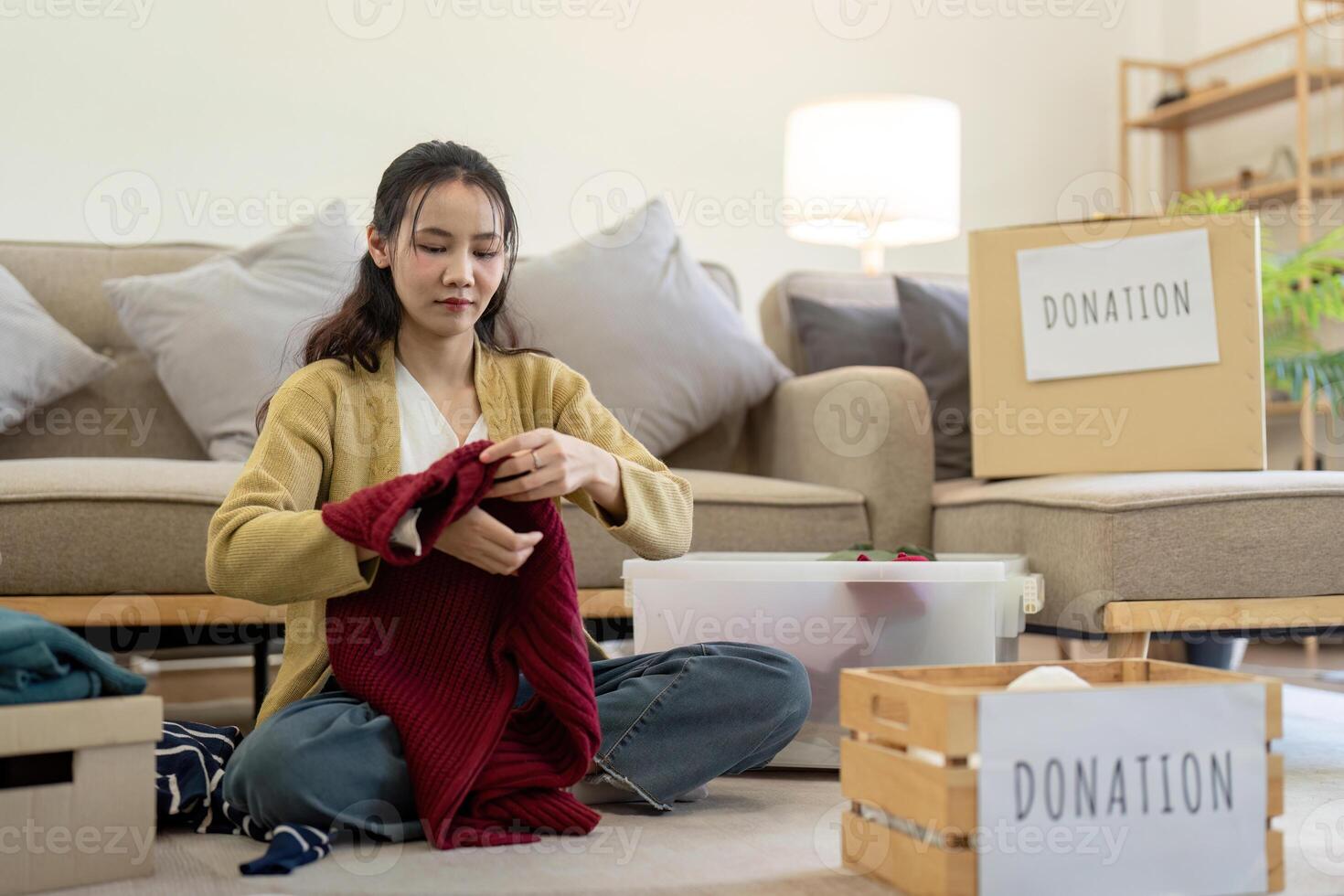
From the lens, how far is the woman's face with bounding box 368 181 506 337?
1227 millimetres

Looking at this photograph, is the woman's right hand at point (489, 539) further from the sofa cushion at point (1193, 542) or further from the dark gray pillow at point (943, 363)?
the dark gray pillow at point (943, 363)

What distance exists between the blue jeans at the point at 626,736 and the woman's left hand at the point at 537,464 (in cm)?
24

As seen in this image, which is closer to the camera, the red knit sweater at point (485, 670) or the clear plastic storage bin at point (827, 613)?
the red knit sweater at point (485, 670)

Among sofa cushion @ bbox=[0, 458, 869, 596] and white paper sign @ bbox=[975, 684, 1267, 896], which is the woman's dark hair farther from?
white paper sign @ bbox=[975, 684, 1267, 896]

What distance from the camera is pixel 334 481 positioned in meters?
1.24

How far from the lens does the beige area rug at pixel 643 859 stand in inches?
38.4

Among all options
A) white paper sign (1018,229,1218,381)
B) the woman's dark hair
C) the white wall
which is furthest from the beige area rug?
the white wall

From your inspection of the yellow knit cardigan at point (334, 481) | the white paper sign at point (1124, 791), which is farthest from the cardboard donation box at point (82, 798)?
the white paper sign at point (1124, 791)

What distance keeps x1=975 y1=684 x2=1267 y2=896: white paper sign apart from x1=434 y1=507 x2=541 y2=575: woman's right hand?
1.28ft

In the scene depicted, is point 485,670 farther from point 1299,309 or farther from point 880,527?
point 1299,309

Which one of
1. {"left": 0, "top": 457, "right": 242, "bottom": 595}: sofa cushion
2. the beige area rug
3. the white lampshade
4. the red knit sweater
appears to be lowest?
the beige area rug

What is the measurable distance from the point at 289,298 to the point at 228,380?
0.17m

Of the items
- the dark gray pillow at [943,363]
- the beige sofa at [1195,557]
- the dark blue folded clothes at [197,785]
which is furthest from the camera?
the dark gray pillow at [943,363]

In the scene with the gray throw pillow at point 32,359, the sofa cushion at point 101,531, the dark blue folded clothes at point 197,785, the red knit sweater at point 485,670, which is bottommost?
the dark blue folded clothes at point 197,785
